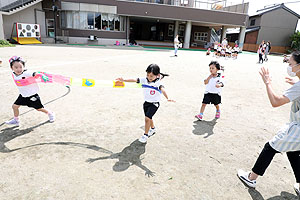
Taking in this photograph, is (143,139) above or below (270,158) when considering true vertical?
below

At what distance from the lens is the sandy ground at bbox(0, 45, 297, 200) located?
2.65 meters

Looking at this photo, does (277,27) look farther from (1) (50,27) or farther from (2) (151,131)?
(2) (151,131)

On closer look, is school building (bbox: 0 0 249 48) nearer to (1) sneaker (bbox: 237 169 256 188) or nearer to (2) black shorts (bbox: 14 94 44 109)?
(2) black shorts (bbox: 14 94 44 109)

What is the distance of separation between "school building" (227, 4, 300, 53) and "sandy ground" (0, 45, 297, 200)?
36640mm

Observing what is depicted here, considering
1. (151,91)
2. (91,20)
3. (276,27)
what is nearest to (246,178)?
(151,91)

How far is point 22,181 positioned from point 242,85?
8.50 m

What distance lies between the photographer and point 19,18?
80.3ft

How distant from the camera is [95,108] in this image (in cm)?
537

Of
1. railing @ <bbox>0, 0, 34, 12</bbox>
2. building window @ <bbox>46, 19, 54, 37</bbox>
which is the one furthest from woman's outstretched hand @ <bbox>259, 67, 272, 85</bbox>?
building window @ <bbox>46, 19, 54, 37</bbox>

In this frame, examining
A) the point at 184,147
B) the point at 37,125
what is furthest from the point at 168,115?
the point at 37,125

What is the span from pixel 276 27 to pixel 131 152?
42710mm

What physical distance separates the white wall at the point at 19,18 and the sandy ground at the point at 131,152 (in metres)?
21.9

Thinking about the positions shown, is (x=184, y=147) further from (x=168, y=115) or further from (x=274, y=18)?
(x=274, y=18)

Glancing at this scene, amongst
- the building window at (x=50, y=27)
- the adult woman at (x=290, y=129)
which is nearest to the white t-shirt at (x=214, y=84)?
the adult woman at (x=290, y=129)
